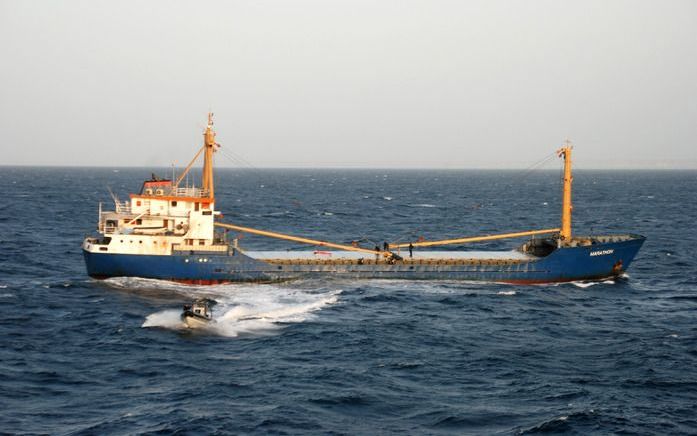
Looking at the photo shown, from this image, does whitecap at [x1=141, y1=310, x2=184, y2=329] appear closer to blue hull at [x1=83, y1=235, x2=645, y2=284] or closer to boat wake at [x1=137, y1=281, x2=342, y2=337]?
boat wake at [x1=137, y1=281, x2=342, y2=337]

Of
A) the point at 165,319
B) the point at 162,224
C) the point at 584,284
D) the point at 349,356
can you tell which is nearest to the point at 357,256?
the point at 162,224

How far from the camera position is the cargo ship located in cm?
6200

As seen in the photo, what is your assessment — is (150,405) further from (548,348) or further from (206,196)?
(206,196)

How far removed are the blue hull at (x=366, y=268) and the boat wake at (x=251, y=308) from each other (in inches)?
55.7

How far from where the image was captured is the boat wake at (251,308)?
4844 centimetres

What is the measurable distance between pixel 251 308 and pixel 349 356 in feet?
42.6

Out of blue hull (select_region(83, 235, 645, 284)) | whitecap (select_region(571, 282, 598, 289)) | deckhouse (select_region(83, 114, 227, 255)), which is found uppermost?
deckhouse (select_region(83, 114, 227, 255))

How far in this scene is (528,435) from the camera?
104 ft

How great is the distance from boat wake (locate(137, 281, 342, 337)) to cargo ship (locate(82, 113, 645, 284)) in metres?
2.10

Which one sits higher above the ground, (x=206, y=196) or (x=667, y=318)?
(x=206, y=196)

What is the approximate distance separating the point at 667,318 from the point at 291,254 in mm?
33352

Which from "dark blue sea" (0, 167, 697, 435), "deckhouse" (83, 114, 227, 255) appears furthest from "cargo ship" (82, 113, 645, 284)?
"dark blue sea" (0, 167, 697, 435)

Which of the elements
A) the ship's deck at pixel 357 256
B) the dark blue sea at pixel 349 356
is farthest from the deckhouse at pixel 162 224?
the ship's deck at pixel 357 256

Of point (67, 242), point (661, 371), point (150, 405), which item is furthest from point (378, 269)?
point (67, 242)
